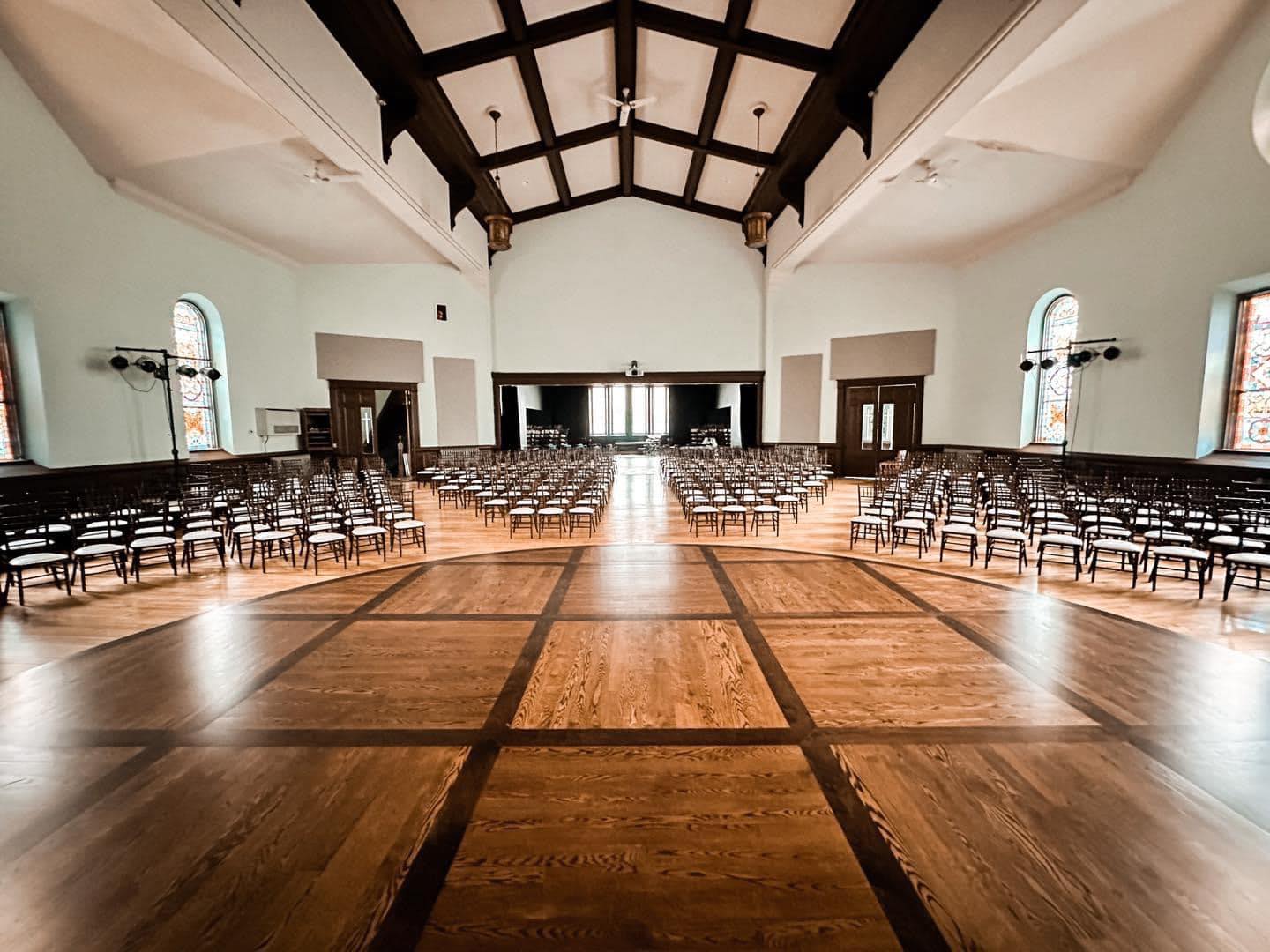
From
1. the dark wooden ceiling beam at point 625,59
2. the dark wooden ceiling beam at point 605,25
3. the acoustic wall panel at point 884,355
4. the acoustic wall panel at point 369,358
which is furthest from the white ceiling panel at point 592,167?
the acoustic wall panel at point 884,355

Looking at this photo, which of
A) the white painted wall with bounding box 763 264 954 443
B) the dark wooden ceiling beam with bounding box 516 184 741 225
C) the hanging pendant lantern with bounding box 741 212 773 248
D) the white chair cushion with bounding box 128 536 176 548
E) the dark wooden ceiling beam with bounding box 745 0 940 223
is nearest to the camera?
the white chair cushion with bounding box 128 536 176 548

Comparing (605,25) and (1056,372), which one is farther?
(1056,372)

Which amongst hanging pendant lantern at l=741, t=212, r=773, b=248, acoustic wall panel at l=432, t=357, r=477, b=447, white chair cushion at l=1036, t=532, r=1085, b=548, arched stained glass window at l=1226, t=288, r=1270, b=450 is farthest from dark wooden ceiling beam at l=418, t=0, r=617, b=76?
arched stained glass window at l=1226, t=288, r=1270, b=450

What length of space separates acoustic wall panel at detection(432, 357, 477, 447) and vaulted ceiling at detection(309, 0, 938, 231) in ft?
12.8

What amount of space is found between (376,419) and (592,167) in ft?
27.1

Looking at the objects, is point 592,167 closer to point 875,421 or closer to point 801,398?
point 801,398

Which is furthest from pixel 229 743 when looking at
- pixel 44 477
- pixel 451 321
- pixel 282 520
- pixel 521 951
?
pixel 451 321

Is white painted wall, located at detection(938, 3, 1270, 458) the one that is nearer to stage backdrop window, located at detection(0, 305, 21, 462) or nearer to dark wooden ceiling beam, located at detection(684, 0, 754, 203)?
dark wooden ceiling beam, located at detection(684, 0, 754, 203)

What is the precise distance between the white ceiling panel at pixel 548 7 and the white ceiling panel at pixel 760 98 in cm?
256

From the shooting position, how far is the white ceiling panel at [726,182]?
1225 cm

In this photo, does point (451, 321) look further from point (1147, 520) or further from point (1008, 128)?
point (1147, 520)

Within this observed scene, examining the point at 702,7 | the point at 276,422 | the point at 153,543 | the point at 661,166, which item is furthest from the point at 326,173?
the point at 661,166

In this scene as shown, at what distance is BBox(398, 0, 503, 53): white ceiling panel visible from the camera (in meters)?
6.86

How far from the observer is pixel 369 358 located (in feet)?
44.2
